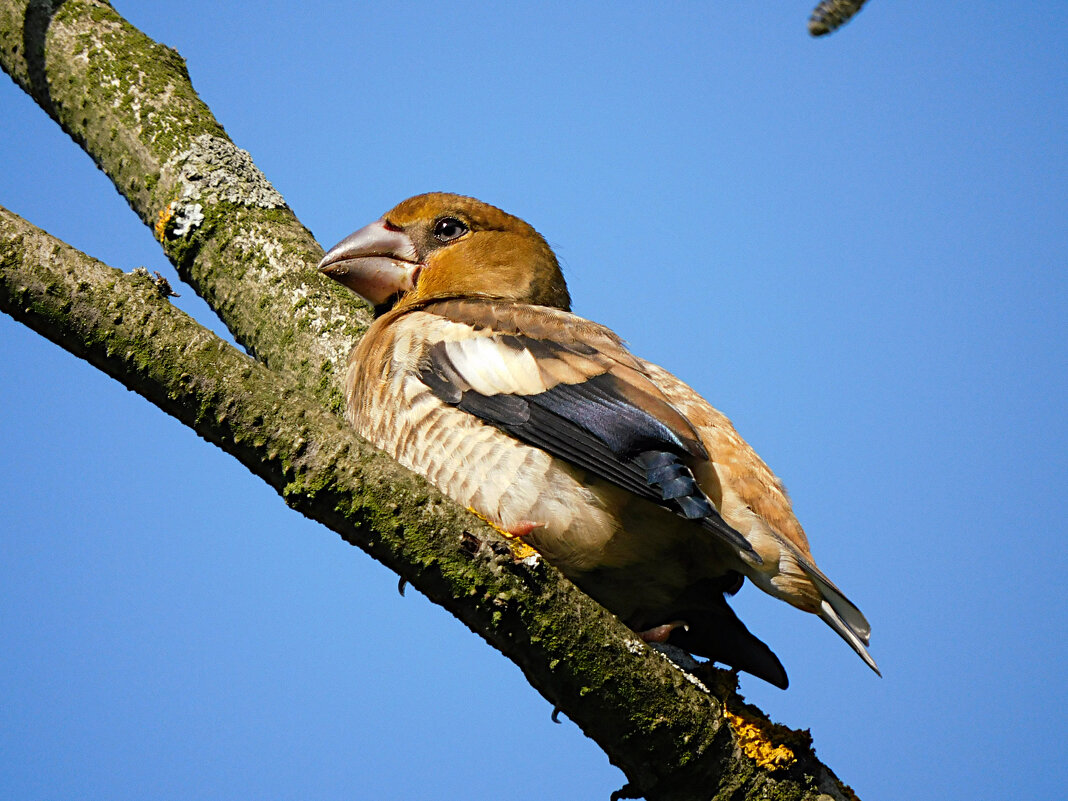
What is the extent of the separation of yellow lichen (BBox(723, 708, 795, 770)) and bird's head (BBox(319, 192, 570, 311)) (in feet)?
8.26

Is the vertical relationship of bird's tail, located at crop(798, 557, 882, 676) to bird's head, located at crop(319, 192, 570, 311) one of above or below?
below

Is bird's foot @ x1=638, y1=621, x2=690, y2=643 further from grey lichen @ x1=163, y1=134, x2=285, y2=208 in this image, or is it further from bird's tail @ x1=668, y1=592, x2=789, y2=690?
grey lichen @ x1=163, y1=134, x2=285, y2=208

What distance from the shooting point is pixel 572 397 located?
138 inches

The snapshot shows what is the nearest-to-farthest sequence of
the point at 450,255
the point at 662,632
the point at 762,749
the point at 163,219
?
the point at 762,749 < the point at 662,632 < the point at 163,219 < the point at 450,255

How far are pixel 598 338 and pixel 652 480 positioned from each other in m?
1.01

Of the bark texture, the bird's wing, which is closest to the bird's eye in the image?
the bird's wing

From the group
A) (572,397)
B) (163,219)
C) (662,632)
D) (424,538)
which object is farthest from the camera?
(163,219)

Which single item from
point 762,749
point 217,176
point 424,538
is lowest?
point 424,538

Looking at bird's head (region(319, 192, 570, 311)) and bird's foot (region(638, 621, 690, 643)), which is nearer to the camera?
bird's foot (region(638, 621, 690, 643))

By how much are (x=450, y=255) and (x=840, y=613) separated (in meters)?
2.58

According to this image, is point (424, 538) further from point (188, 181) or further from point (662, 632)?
point (188, 181)

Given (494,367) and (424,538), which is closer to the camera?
(424,538)

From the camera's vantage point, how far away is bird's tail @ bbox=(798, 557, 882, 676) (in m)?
3.32

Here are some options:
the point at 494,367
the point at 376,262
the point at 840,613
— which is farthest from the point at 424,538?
the point at 376,262
